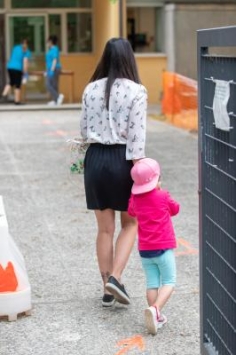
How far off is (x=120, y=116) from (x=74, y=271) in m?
1.66

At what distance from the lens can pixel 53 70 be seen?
69.8 feet

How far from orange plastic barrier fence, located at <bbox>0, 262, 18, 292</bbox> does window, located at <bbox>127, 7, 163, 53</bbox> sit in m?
18.4

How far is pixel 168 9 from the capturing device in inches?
874

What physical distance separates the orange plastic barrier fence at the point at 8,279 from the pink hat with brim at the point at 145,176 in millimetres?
968

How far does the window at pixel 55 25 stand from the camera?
2395 centimetres

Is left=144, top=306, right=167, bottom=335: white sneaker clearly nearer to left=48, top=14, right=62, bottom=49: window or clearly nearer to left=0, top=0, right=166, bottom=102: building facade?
left=0, top=0, right=166, bottom=102: building facade

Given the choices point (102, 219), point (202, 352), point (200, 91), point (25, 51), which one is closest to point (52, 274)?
point (102, 219)

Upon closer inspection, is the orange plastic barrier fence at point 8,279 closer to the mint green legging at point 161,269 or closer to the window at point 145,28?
the mint green legging at point 161,269

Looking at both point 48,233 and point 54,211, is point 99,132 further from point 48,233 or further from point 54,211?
point 54,211

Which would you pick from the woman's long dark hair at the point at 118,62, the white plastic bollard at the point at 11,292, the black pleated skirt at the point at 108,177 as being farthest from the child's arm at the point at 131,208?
the white plastic bollard at the point at 11,292

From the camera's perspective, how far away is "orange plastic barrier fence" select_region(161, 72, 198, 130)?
52.9 feet

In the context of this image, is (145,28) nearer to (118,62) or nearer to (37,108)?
(37,108)

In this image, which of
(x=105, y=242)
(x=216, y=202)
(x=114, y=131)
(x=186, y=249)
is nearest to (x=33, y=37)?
(x=186, y=249)

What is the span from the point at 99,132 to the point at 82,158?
1.48 ft
